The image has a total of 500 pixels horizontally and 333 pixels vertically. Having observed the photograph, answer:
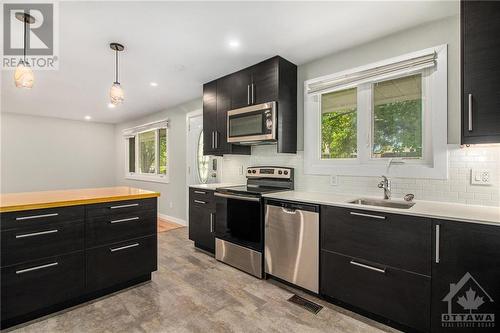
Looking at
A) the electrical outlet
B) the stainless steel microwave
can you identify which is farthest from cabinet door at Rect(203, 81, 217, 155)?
the electrical outlet

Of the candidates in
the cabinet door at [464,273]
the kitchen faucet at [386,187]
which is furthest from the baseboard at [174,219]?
the cabinet door at [464,273]

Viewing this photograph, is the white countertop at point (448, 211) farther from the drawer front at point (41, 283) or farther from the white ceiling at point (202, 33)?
the drawer front at point (41, 283)

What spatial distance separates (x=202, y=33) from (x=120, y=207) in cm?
183

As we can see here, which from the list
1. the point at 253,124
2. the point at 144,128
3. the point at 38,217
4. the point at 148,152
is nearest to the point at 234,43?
the point at 253,124

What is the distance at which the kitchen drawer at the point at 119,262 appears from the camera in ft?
6.83

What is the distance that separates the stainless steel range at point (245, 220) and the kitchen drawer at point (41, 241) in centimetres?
146

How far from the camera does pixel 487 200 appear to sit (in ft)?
5.95

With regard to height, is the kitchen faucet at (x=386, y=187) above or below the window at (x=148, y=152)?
below

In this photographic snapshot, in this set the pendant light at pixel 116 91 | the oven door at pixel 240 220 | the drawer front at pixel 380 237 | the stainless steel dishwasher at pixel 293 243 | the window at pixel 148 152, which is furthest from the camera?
the window at pixel 148 152

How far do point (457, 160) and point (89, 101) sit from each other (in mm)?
5739

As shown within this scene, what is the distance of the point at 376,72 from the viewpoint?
90.4 inches

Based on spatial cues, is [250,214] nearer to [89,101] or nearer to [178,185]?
[178,185]

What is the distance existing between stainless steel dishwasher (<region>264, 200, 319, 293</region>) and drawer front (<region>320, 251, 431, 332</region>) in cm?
12

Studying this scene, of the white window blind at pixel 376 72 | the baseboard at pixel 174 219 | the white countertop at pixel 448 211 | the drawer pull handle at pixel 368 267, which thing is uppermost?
the white window blind at pixel 376 72
